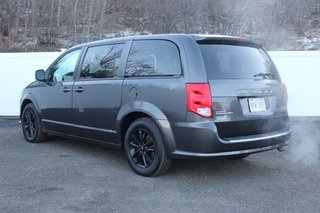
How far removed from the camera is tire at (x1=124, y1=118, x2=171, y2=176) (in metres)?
4.91

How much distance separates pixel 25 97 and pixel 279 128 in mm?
4486

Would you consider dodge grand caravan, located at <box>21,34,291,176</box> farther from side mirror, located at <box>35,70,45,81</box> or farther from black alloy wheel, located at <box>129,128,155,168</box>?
side mirror, located at <box>35,70,45,81</box>

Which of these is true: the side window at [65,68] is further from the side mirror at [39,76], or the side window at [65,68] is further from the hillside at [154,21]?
the hillside at [154,21]

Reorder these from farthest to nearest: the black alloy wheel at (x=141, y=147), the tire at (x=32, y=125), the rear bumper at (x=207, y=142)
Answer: the tire at (x=32, y=125), the black alloy wheel at (x=141, y=147), the rear bumper at (x=207, y=142)

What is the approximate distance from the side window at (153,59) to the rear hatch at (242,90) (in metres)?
0.35

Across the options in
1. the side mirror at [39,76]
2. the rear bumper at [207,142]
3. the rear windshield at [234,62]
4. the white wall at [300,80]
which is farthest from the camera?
the white wall at [300,80]

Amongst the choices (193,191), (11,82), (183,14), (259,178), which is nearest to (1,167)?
(193,191)

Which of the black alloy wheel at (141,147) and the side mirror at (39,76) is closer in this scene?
the black alloy wheel at (141,147)

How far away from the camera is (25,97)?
7414mm

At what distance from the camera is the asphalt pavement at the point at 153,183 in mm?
4211

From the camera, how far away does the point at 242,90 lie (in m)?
4.77

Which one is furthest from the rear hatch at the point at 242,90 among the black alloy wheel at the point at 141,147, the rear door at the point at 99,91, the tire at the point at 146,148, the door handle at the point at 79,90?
the door handle at the point at 79,90

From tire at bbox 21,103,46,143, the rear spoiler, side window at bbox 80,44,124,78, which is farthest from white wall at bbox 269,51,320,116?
tire at bbox 21,103,46,143

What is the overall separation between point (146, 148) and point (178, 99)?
33.6 inches
